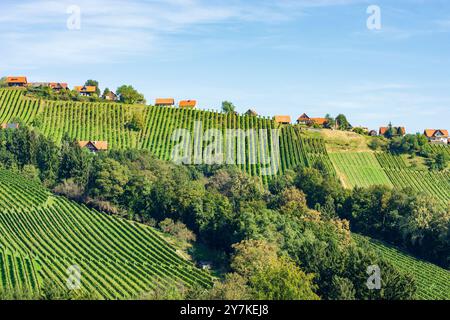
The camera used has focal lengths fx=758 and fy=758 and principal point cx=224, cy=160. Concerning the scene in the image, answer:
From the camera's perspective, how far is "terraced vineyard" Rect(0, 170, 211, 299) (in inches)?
2692

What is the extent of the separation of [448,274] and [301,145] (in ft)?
Result: 174

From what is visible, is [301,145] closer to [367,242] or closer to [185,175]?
[185,175]

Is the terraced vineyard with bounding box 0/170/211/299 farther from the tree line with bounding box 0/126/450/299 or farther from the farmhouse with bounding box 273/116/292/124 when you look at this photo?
the farmhouse with bounding box 273/116/292/124

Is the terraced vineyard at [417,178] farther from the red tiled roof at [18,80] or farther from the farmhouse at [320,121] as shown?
the red tiled roof at [18,80]

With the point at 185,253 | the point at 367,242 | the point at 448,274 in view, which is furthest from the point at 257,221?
the point at 448,274

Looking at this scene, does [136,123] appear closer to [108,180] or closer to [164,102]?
[164,102]

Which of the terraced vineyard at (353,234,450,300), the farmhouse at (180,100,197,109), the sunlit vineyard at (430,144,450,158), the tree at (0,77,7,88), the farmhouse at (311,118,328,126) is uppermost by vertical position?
the tree at (0,77,7,88)

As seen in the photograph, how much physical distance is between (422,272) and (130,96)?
84448 mm

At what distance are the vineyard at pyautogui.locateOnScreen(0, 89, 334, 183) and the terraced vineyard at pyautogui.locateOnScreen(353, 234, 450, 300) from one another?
31.3 m

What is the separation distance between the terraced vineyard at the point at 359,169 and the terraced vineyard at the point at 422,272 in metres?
29.8

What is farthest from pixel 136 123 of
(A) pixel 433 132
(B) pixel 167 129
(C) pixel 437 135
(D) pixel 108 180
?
(C) pixel 437 135

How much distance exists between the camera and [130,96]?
154 m

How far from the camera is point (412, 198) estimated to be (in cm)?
9756

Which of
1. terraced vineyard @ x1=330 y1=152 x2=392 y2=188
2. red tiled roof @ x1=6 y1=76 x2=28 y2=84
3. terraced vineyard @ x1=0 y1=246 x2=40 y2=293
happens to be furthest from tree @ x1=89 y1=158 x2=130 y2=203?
red tiled roof @ x1=6 y1=76 x2=28 y2=84
